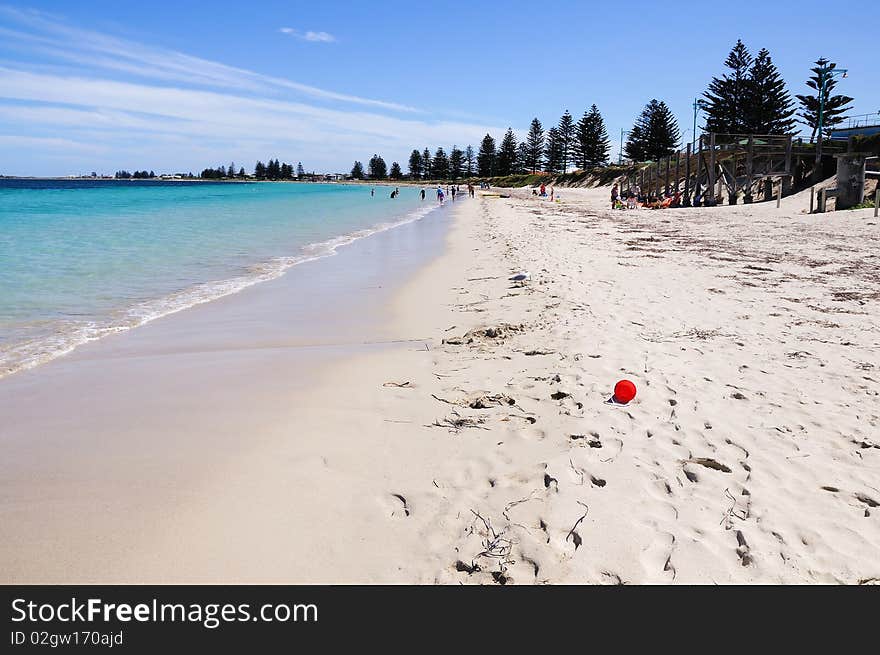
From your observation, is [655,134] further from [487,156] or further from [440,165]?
[440,165]

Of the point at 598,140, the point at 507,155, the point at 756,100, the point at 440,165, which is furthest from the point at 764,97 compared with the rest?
the point at 440,165

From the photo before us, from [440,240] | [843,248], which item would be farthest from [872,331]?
[440,240]

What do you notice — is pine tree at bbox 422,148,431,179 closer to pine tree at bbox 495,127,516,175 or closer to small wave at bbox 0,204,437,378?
pine tree at bbox 495,127,516,175

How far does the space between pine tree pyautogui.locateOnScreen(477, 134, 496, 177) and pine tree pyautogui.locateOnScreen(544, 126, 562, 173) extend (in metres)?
28.8

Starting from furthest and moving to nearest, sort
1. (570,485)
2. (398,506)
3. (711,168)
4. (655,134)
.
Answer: (655,134) → (711,168) → (570,485) → (398,506)

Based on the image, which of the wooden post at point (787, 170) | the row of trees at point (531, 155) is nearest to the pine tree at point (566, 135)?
the row of trees at point (531, 155)

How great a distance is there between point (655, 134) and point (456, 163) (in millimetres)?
81503

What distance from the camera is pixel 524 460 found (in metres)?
3.78

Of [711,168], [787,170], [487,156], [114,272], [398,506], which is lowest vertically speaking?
[398,506]

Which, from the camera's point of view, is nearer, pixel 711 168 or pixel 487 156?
pixel 711 168

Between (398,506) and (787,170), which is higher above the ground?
(787,170)

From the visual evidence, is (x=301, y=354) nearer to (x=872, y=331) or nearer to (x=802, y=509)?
(x=802, y=509)

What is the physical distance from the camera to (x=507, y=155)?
485 ft
